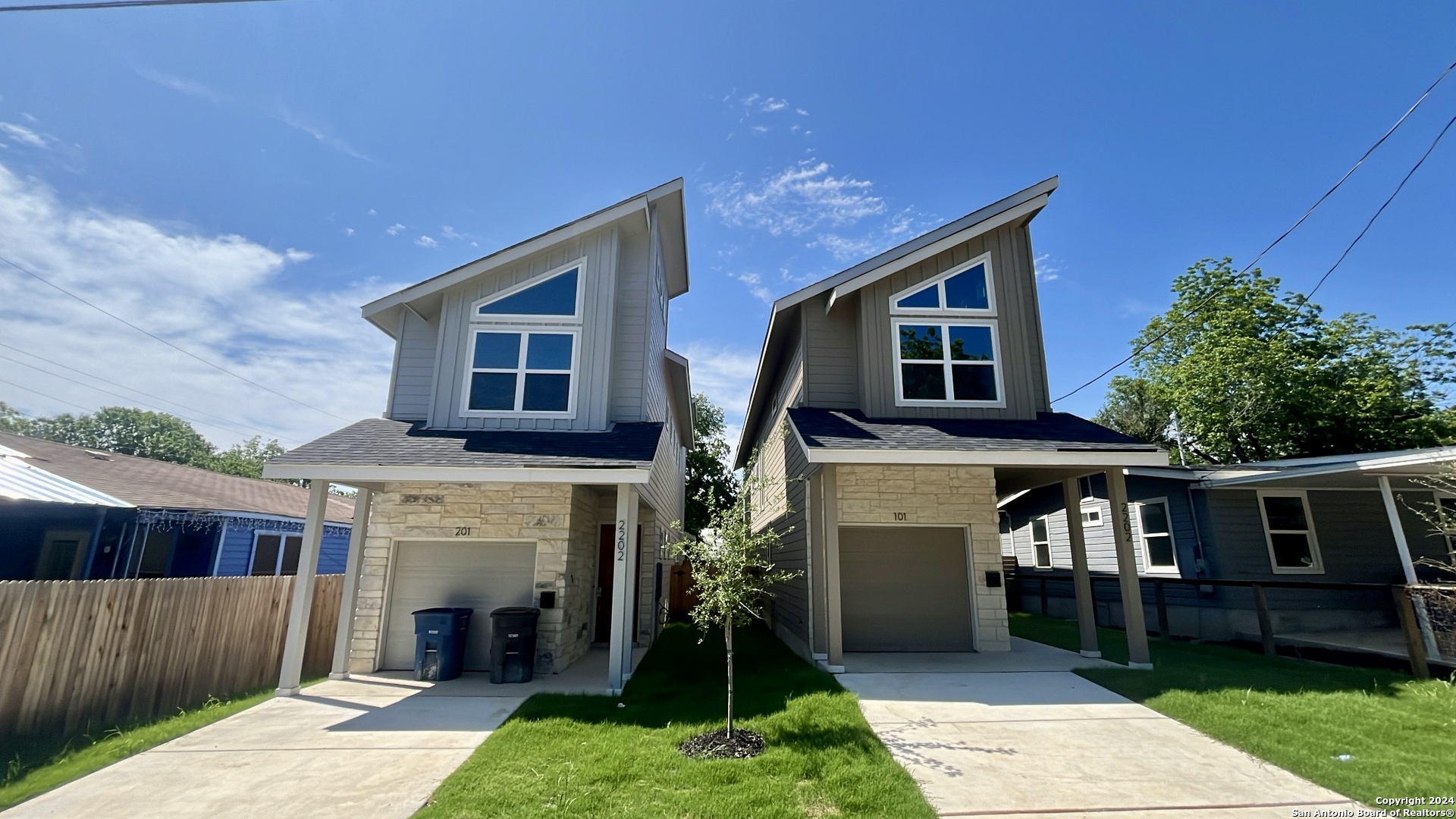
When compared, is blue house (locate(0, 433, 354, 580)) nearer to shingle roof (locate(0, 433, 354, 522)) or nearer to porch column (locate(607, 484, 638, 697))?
shingle roof (locate(0, 433, 354, 522))

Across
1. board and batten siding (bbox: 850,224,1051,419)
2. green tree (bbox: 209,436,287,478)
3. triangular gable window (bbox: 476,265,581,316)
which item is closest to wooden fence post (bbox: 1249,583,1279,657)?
board and batten siding (bbox: 850,224,1051,419)

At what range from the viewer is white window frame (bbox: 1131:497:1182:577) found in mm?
12469

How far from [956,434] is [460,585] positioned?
307 inches

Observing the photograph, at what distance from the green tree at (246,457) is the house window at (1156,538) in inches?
2173

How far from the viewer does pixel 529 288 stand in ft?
32.6

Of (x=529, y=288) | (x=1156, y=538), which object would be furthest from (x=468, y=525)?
(x=1156, y=538)

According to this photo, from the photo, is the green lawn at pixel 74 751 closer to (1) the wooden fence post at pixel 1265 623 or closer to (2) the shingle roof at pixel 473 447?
(2) the shingle roof at pixel 473 447

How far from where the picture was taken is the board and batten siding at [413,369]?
32.1 feet

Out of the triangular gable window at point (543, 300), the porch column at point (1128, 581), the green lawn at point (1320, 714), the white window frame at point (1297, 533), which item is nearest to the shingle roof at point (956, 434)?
the porch column at point (1128, 581)

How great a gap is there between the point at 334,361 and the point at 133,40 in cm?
1271

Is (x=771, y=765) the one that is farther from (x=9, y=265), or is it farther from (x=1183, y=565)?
(x=9, y=265)

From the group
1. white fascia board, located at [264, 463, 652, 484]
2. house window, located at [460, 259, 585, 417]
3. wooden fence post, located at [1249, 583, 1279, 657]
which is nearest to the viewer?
white fascia board, located at [264, 463, 652, 484]

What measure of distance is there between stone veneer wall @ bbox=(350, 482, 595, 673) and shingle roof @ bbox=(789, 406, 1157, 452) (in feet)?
12.7

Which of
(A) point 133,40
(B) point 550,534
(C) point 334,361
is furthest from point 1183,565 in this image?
(C) point 334,361
